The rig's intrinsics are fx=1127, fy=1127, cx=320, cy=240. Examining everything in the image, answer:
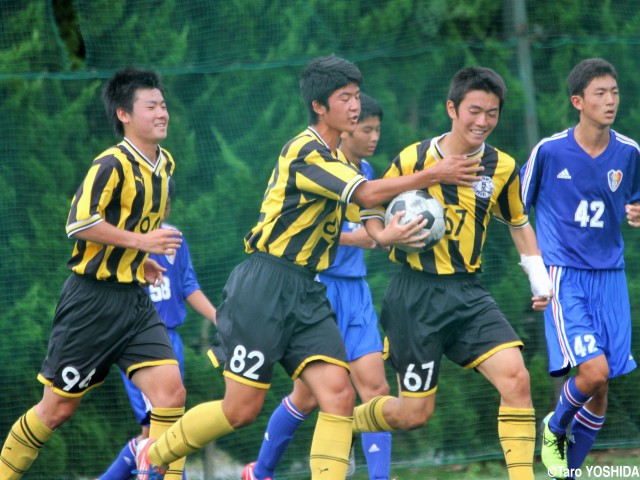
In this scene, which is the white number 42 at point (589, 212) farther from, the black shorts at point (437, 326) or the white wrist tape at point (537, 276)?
the black shorts at point (437, 326)

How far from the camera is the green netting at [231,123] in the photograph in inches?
288

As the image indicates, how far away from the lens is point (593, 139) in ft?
21.2

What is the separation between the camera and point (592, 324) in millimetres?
6281

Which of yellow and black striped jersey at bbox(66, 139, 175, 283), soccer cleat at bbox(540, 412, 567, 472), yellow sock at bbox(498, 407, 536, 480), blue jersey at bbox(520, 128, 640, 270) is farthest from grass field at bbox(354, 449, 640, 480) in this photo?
yellow and black striped jersey at bbox(66, 139, 175, 283)

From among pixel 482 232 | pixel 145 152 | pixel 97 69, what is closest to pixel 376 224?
pixel 482 232

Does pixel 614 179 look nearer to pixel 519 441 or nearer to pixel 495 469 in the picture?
pixel 519 441

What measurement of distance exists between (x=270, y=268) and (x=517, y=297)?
291 centimetres

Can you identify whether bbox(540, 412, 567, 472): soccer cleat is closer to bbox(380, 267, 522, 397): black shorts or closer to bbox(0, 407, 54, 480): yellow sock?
bbox(380, 267, 522, 397): black shorts

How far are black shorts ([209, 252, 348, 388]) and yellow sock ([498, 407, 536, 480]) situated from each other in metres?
0.86

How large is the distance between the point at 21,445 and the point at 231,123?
9.20ft

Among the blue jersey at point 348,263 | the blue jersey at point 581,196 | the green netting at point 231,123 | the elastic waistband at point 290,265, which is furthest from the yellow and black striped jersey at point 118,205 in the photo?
the blue jersey at point 581,196

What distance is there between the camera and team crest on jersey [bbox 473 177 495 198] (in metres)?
5.59

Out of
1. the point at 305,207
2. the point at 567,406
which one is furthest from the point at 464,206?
the point at 567,406

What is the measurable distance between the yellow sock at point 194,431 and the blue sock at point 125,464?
101cm
